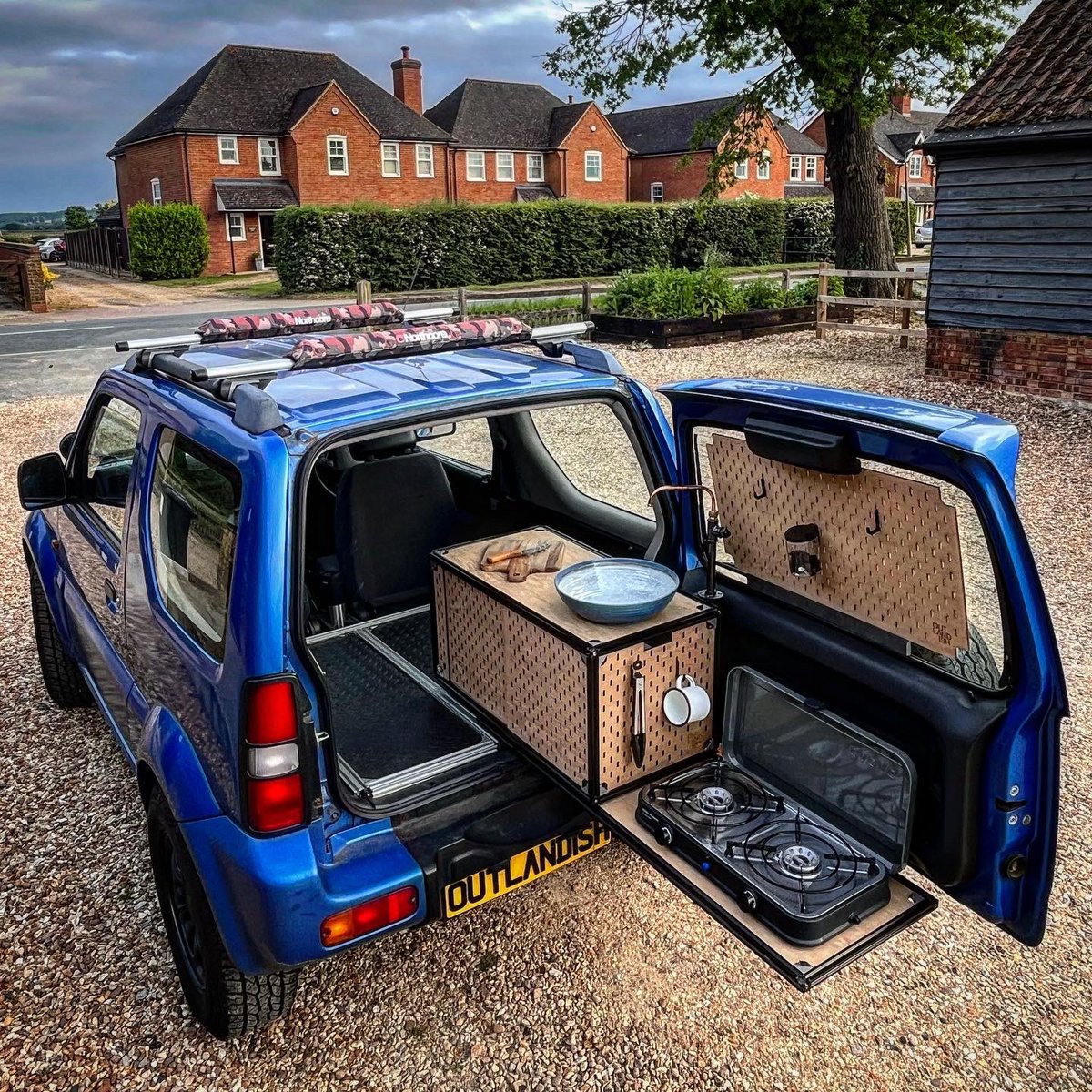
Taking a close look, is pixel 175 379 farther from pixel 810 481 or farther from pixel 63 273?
pixel 63 273

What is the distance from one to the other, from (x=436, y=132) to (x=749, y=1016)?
4894 centimetres

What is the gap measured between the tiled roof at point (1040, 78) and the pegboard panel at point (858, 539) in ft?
34.3

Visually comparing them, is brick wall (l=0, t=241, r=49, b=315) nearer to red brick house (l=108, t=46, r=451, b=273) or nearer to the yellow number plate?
red brick house (l=108, t=46, r=451, b=273)

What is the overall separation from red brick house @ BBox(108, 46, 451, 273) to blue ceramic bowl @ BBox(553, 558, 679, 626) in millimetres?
41012

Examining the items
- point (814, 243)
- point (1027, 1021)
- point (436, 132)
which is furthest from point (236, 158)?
point (1027, 1021)

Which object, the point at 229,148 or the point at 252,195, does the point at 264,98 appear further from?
the point at 252,195

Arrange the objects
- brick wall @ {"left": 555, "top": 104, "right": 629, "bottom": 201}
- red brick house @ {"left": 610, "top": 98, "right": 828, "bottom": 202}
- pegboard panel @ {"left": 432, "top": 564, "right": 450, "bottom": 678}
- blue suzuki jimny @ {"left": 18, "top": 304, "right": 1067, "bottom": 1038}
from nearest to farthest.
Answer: blue suzuki jimny @ {"left": 18, "top": 304, "right": 1067, "bottom": 1038}
pegboard panel @ {"left": 432, "top": 564, "right": 450, "bottom": 678}
brick wall @ {"left": 555, "top": 104, "right": 629, "bottom": 201}
red brick house @ {"left": 610, "top": 98, "right": 828, "bottom": 202}

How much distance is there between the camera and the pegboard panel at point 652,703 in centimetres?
279

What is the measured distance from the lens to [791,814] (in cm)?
289

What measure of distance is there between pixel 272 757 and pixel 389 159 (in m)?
47.3

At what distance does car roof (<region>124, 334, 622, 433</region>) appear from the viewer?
2777 mm

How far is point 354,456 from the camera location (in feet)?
14.2

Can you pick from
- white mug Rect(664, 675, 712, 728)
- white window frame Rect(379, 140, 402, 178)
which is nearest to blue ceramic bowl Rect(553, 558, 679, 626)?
white mug Rect(664, 675, 712, 728)

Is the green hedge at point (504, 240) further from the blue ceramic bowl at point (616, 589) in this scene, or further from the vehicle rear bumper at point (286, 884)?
the vehicle rear bumper at point (286, 884)
